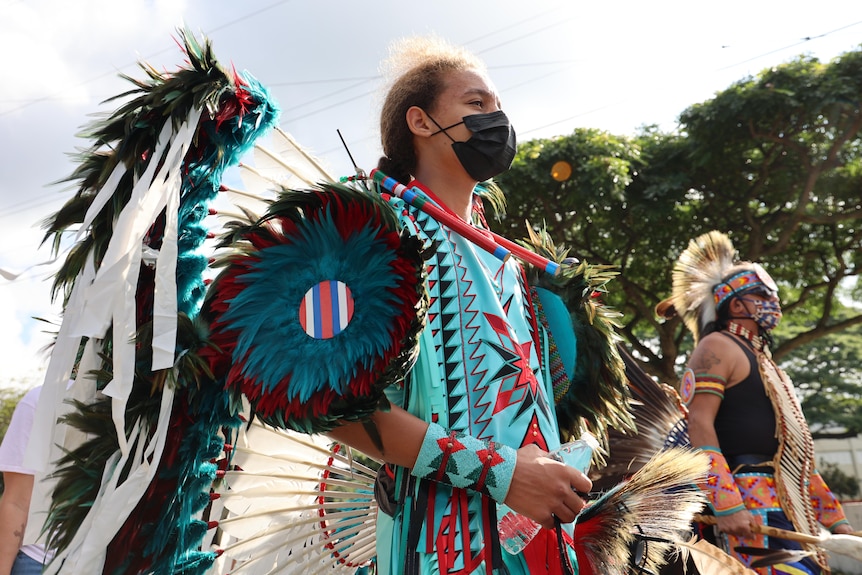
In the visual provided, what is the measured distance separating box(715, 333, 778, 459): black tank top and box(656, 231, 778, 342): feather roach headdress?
1.42 ft

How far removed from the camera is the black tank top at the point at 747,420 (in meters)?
3.77

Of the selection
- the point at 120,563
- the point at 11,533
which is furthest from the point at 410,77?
the point at 11,533

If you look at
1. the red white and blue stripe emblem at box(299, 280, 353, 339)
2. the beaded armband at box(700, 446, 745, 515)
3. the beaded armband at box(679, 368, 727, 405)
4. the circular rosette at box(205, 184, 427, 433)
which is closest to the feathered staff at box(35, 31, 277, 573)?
the circular rosette at box(205, 184, 427, 433)

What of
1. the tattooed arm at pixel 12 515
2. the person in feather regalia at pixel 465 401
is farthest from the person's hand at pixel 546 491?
the tattooed arm at pixel 12 515

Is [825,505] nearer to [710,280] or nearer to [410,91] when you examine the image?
[710,280]

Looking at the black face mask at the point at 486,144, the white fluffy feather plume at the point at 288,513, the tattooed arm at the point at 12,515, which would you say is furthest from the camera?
the tattooed arm at the point at 12,515

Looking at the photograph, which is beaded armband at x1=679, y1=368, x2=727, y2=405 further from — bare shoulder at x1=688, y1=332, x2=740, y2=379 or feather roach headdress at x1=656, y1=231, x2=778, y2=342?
feather roach headdress at x1=656, y1=231, x2=778, y2=342

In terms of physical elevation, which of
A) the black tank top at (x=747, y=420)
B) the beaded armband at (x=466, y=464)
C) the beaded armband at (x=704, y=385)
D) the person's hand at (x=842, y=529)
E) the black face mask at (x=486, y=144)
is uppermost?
the black face mask at (x=486, y=144)

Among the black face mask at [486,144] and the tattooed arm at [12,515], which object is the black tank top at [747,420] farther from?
the tattooed arm at [12,515]

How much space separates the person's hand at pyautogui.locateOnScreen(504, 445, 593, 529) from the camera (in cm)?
156

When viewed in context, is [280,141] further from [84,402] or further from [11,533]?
[11,533]

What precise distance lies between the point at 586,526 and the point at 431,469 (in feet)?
1.44

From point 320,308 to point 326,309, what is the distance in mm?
12

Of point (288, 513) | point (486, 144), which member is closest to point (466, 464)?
point (486, 144)
